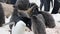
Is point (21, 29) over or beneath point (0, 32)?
over

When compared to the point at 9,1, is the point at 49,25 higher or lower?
lower

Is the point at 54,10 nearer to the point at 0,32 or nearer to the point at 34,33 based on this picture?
the point at 0,32

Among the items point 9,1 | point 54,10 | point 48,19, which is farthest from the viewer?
point 9,1

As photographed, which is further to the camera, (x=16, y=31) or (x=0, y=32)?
(x=0, y=32)

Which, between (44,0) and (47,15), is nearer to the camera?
(47,15)

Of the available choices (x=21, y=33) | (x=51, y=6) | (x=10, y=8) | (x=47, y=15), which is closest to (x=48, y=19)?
(x=47, y=15)

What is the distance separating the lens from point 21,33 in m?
3.07

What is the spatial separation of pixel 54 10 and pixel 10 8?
5.55 ft

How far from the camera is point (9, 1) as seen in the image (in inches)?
344

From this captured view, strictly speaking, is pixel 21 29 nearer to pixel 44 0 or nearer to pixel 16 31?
pixel 16 31

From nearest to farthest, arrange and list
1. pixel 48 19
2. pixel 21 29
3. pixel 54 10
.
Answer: pixel 21 29 → pixel 48 19 → pixel 54 10

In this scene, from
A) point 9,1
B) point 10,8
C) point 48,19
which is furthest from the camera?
point 9,1

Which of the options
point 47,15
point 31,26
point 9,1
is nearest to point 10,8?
point 9,1

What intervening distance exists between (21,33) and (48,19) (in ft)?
6.92
